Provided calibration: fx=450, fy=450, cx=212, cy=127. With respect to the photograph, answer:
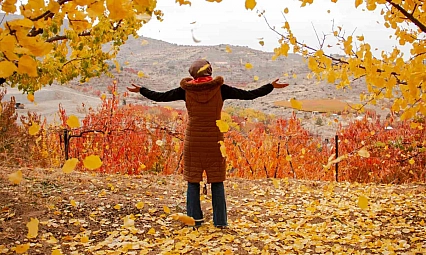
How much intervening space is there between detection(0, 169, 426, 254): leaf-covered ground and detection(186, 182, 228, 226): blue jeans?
105mm

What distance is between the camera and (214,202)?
4.25m

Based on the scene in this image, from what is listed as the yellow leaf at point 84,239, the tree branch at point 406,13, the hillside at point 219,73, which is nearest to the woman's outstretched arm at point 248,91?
the tree branch at point 406,13

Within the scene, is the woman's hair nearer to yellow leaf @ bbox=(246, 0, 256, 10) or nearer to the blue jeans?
the blue jeans

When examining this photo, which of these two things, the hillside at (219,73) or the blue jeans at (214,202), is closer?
the blue jeans at (214,202)

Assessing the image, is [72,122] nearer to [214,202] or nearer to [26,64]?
[26,64]

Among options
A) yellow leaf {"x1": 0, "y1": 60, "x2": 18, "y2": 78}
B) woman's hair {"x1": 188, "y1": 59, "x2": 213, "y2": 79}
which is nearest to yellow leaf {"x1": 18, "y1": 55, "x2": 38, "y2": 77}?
yellow leaf {"x1": 0, "y1": 60, "x2": 18, "y2": 78}

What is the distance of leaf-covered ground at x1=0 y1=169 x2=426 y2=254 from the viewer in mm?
3770

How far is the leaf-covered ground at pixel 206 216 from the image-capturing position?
3.77 m

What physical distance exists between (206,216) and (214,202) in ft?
1.93

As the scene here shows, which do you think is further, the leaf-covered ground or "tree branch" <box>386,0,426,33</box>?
the leaf-covered ground

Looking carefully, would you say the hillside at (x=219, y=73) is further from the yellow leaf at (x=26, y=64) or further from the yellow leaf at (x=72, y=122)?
the yellow leaf at (x=26, y=64)

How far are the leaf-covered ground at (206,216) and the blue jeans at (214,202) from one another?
0.34ft

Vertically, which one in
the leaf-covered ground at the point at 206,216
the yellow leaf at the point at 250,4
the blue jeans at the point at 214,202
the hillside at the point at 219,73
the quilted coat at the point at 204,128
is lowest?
the leaf-covered ground at the point at 206,216

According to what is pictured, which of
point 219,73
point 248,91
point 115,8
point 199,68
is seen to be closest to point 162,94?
point 199,68
